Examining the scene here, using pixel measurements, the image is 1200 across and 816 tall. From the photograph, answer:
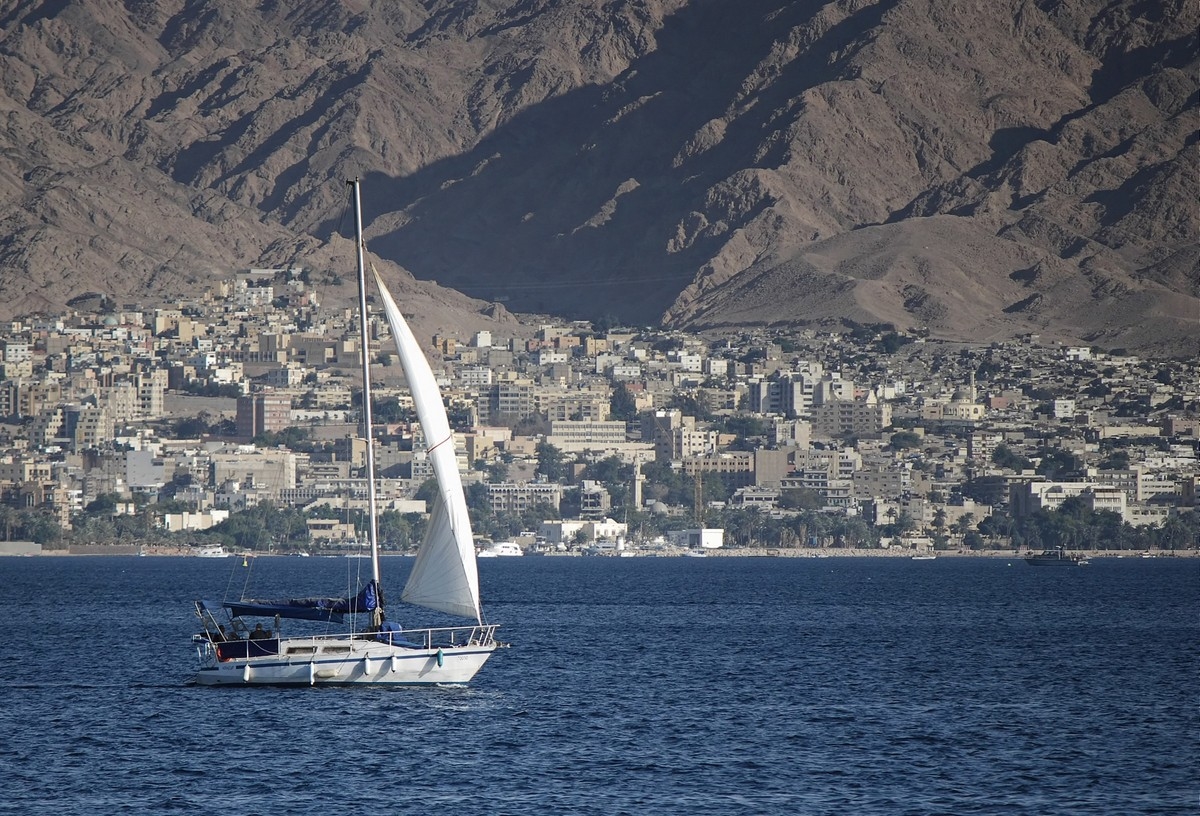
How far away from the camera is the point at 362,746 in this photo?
5078 cm

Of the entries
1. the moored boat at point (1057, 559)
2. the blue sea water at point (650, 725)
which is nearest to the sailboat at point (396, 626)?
the blue sea water at point (650, 725)

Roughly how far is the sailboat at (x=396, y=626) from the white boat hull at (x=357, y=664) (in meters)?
0.02

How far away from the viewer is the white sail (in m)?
57.4

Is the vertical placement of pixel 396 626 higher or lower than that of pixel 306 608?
lower

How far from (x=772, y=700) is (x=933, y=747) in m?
10.2

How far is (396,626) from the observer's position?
5872 centimetres

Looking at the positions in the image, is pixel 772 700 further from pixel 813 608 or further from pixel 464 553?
pixel 813 608

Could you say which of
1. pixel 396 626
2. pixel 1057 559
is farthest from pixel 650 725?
pixel 1057 559

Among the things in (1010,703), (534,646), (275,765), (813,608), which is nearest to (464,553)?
(275,765)

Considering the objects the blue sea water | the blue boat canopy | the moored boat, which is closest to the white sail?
the blue boat canopy

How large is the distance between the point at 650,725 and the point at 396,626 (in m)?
7.05

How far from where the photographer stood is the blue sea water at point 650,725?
45.7 meters

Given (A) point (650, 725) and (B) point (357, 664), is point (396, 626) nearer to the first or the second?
(B) point (357, 664)

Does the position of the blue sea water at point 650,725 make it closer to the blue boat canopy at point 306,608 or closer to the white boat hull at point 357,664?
the white boat hull at point 357,664
